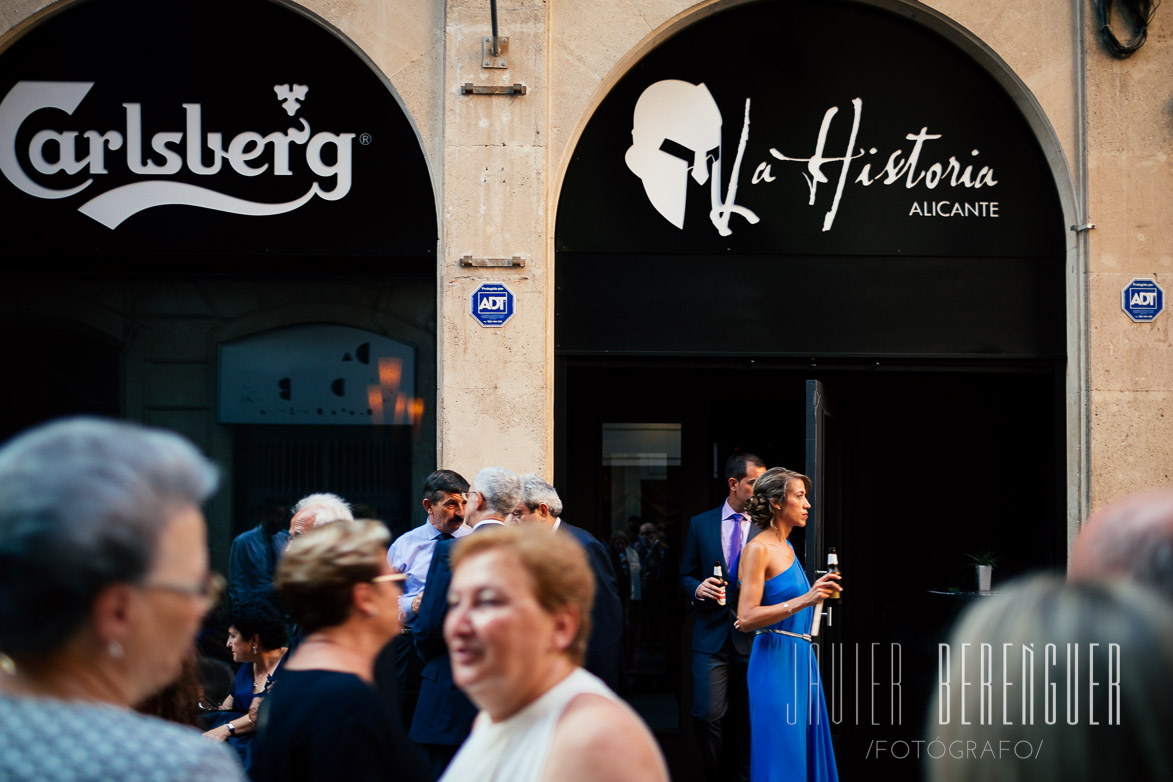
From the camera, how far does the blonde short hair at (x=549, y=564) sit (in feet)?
7.25

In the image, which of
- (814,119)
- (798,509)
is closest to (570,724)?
(798,509)

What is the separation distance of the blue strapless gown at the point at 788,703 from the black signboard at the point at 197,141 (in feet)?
11.9

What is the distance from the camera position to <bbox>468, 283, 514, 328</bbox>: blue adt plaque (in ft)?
24.3

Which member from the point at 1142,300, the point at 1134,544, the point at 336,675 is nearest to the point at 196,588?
the point at 336,675

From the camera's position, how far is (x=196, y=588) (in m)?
1.50

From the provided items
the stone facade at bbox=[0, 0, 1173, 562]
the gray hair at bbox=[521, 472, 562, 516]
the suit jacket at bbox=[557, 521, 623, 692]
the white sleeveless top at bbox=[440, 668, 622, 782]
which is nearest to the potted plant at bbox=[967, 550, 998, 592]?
the stone facade at bbox=[0, 0, 1173, 562]

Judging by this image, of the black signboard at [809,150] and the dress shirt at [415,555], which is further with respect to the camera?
the black signboard at [809,150]

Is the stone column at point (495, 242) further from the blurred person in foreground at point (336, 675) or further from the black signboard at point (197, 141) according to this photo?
the blurred person in foreground at point (336, 675)

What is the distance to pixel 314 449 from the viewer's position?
7.90m

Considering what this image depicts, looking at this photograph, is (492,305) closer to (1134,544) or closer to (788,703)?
(788,703)

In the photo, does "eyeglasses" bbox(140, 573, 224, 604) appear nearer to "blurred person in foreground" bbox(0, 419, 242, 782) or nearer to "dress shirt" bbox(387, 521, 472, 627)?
"blurred person in foreground" bbox(0, 419, 242, 782)

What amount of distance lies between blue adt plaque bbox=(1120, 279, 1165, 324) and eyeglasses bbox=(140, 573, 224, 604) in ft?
23.6

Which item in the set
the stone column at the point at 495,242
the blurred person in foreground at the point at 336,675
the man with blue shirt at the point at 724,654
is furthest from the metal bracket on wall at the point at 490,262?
the blurred person in foreground at the point at 336,675

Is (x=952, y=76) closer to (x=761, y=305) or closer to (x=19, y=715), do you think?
(x=761, y=305)
